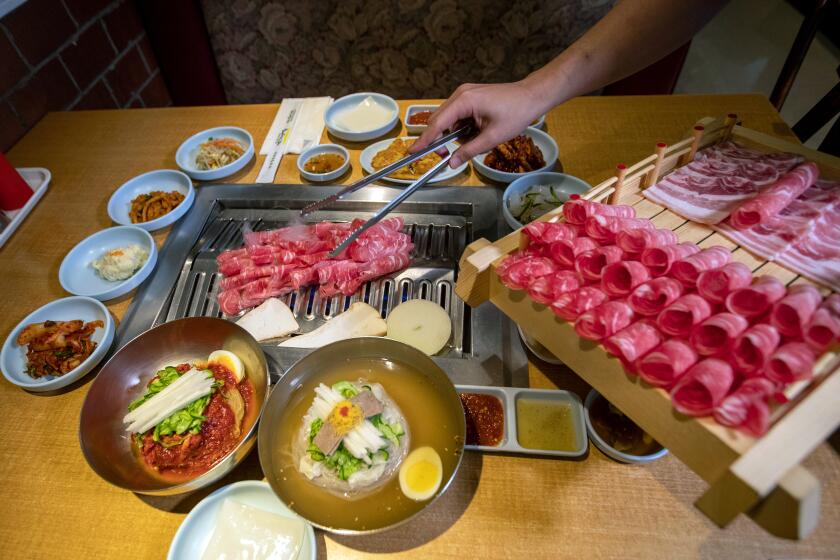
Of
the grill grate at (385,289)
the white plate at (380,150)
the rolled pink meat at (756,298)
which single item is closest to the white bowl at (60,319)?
the grill grate at (385,289)

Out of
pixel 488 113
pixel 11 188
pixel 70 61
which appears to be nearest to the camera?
pixel 488 113

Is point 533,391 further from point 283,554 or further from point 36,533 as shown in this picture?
point 36,533

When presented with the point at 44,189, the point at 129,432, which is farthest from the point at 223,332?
the point at 44,189

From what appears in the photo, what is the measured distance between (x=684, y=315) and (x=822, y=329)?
12.3 inches

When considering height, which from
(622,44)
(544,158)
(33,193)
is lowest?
(33,193)

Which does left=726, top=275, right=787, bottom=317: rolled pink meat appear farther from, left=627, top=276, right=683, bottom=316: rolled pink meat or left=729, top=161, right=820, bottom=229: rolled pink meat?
left=729, top=161, right=820, bottom=229: rolled pink meat

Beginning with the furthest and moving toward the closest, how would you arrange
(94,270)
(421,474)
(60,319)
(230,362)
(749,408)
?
(94,270) < (60,319) < (230,362) < (421,474) < (749,408)

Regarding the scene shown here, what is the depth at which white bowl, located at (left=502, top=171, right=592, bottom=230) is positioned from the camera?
8.21 ft

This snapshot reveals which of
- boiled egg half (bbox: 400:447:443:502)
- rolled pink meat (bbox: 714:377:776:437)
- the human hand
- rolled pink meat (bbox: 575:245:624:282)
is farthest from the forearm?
boiled egg half (bbox: 400:447:443:502)

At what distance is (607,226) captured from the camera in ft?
5.23

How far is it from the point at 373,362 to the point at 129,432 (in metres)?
0.94

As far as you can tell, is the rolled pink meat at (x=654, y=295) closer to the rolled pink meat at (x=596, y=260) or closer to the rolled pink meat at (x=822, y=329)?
the rolled pink meat at (x=596, y=260)

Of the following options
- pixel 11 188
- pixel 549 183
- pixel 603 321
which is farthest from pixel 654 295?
pixel 11 188

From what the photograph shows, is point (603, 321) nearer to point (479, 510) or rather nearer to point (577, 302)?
point (577, 302)
